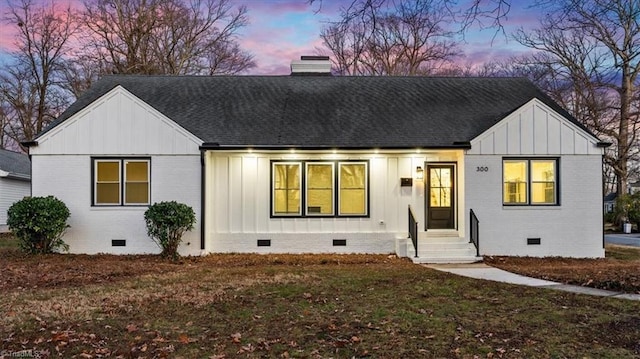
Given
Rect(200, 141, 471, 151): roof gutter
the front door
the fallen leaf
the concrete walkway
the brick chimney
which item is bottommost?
the concrete walkway

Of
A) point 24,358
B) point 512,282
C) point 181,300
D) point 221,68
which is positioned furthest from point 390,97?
point 221,68

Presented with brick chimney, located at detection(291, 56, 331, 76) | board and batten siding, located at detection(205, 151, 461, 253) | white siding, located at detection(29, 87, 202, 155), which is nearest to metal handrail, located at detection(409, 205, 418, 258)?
board and batten siding, located at detection(205, 151, 461, 253)

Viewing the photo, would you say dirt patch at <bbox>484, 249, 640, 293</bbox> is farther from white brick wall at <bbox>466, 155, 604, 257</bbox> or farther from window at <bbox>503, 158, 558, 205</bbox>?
window at <bbox>503, 158, 558, 205</bbox>

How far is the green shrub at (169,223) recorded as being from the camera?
39.1 ft

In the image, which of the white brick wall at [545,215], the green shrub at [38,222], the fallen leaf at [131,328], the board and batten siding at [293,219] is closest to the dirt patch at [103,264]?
the green shrub at [38,222]

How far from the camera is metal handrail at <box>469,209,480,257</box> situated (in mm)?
12359

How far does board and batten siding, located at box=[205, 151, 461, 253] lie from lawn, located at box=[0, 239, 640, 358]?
3.11 m

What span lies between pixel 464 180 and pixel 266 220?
564cm

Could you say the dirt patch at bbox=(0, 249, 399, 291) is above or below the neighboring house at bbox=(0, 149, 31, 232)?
below

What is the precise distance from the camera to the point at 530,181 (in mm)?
13211

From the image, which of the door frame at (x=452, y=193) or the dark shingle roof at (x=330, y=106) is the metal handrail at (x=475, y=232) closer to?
the door frame at (x=452, y=193)

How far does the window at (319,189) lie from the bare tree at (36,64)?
22547 mm

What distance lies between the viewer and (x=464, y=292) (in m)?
7.98

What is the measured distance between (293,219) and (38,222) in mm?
6469
